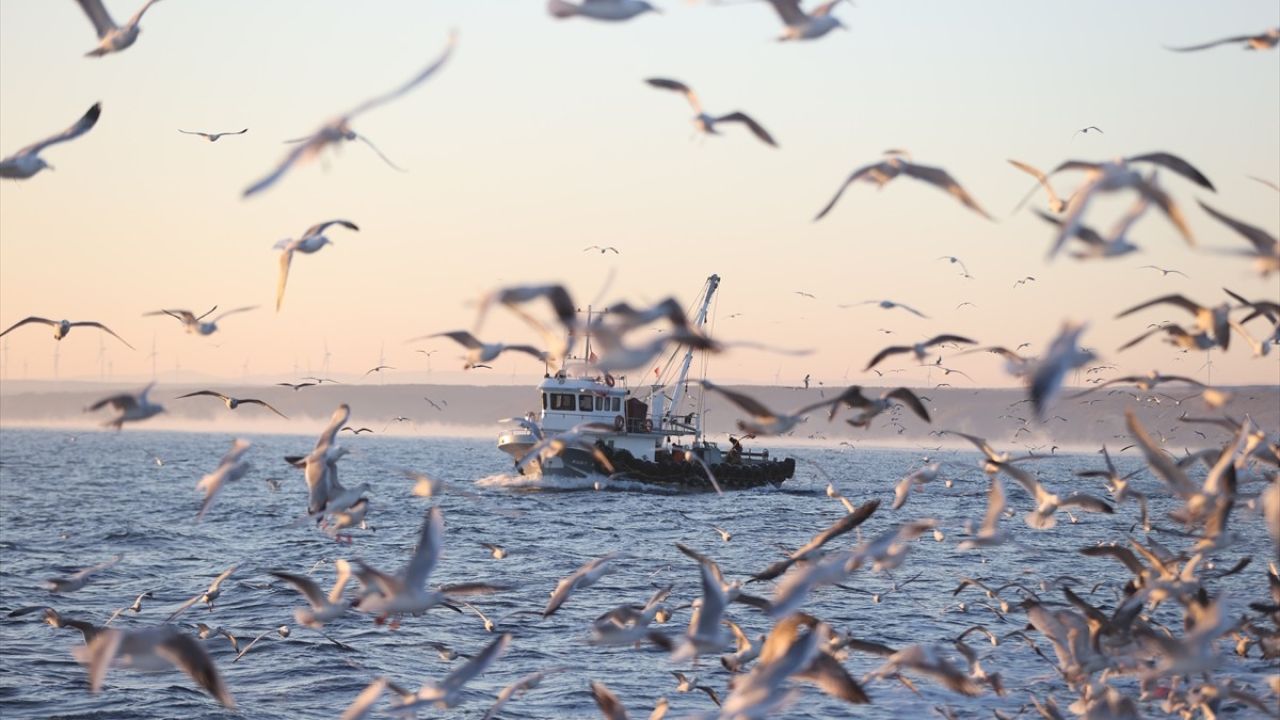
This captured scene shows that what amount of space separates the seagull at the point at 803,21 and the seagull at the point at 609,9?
4.29ft

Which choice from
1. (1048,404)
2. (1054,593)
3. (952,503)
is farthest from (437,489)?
(952,503)

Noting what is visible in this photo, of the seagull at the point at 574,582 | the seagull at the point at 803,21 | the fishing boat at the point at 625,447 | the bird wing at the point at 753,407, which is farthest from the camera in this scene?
the fishing boat at the point at 625,447

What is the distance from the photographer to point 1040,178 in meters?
11.7

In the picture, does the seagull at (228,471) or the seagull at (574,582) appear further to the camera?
the seagull at (574,582)

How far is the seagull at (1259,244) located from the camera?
9898 millimetres

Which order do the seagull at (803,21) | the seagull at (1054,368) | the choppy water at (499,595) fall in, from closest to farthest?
the seagull at (1054,368) < the seagull at (803,21) < the choppy water at (499,595)

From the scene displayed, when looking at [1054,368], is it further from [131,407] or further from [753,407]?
[131,407]

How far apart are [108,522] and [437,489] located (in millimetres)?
48262

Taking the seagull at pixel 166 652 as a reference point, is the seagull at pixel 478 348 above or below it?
above

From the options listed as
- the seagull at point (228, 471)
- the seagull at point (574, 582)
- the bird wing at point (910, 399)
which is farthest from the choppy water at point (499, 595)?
the bird wing at point (910, 399)

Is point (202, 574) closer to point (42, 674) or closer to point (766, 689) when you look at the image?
point (42, 674)

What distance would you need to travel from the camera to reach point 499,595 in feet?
108

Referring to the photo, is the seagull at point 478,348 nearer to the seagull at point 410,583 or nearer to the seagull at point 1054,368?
the seagull at point 410,583

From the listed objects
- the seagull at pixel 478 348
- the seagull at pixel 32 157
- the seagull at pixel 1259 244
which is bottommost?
the seagull at pixel 478 348
